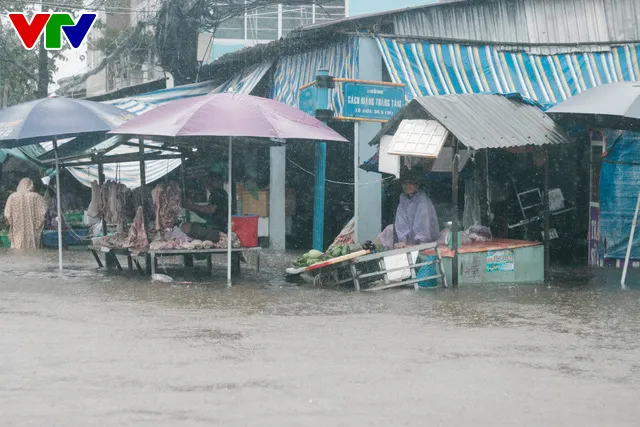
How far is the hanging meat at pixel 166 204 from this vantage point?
1203 centimetres

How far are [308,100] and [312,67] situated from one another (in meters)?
2.25

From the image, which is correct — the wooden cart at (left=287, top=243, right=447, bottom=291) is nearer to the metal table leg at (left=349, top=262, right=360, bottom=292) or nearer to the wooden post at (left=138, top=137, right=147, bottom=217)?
the metal table leg at (left=349, top=262, right=360, bottom=292)

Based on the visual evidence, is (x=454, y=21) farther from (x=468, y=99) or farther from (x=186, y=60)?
(x=186, y=60)

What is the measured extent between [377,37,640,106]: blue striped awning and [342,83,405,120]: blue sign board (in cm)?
120

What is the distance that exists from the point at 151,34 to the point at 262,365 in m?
22.0

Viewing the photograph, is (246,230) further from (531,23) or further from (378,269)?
(531,23)

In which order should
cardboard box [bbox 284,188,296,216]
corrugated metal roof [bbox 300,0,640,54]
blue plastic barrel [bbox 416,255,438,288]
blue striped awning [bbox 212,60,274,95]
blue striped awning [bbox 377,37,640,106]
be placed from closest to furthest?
blue plastic barrel [bbox 416,255,438,288], blue striped awning [bbox 377,37,640,106], corrugated metal roof [bbox 300,0,640,54], blue striped awning [bbox 212,60,274,95], cardboard box [bbox 284,188,296,216]

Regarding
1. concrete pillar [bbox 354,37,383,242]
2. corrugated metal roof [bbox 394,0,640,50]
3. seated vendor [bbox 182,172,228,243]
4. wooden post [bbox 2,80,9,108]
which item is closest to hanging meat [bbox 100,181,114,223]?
seated vendor [bbox 182,172,228,243]

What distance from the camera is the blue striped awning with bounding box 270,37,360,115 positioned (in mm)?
14867

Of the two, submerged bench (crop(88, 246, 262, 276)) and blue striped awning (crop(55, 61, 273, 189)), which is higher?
blue striped awning (crop(55, 61, 273, 189))

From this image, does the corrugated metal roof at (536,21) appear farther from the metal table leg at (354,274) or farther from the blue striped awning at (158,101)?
the metal table leg at (354,274)

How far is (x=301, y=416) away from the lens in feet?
16.9

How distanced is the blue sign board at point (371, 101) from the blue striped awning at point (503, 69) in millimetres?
1199

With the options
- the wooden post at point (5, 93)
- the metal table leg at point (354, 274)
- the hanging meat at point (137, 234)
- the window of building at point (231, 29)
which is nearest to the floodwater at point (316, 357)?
the metal table leg at point (354, 274)
